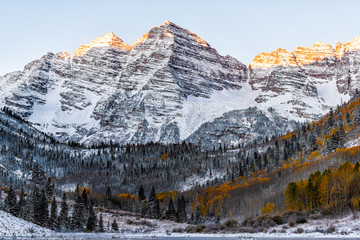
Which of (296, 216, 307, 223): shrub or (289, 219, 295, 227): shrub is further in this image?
(296, 216, 307, 223): shrub

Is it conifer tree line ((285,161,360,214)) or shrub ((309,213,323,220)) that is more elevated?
conifer tree line ((285,161,360,214))

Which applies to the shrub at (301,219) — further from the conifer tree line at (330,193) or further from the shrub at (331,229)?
the shrub at (331,229)

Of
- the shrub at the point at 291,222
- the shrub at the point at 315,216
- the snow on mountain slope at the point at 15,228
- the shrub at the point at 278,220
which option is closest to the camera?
the snow on mountain slope at the point at 15,228

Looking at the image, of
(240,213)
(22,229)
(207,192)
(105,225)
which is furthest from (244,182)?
(22,229)

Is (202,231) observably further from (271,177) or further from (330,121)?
(330,121)

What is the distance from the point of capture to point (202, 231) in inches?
3792

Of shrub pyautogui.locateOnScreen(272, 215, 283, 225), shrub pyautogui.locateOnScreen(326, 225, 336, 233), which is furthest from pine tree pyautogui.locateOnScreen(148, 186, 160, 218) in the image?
shrub pyautogui.locateOnScreen(326, 225, 336, 233)

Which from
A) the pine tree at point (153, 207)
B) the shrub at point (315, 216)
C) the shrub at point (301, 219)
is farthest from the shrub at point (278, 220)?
the pine tree at point (153, 207)

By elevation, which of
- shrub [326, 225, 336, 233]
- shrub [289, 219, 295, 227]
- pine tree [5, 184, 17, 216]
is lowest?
shrub [326, 225, 336, 233]

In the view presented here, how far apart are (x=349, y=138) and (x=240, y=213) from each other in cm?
4661

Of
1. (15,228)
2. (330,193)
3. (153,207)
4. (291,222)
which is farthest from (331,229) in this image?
(153,207)

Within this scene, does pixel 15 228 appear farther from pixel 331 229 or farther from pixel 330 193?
pixel 330 193

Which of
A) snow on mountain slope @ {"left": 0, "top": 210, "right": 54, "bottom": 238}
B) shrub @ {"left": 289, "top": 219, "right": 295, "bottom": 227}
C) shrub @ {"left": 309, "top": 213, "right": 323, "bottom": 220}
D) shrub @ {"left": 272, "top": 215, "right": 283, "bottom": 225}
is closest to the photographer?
snow on mountain slope @ {"left": 0, "top": 210, "right": 54, "bottom": 238}

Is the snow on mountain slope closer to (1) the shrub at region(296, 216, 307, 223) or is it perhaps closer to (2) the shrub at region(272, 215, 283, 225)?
(2) the shrub at region(272, 215, 283, 225)
